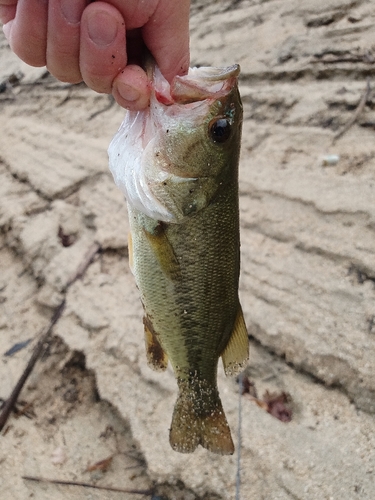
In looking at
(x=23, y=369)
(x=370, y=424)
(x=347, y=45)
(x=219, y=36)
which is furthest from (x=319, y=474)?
(x=219, y=36)

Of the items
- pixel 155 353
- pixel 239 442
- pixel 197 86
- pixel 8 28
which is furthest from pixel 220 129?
pixel 239 442

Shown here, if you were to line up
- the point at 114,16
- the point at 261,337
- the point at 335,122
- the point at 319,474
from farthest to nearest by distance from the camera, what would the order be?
1. the point at 335,122
2. the point at 261,337
3. the point at 319,474
4. the point at 114,16

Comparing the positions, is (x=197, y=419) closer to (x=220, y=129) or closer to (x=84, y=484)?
(x=84, y=484)

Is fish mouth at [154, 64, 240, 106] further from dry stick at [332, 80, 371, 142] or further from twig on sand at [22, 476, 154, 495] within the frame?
dry stick at [332, 80, 371, 142]

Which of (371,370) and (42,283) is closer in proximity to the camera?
(371,370)

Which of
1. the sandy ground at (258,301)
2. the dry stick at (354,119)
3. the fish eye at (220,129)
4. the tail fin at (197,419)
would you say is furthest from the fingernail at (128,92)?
the dry stick at (354,119)

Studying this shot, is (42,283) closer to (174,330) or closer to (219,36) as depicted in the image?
(174,330)

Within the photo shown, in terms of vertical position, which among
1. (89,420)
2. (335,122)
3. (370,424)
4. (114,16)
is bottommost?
(89,420)
